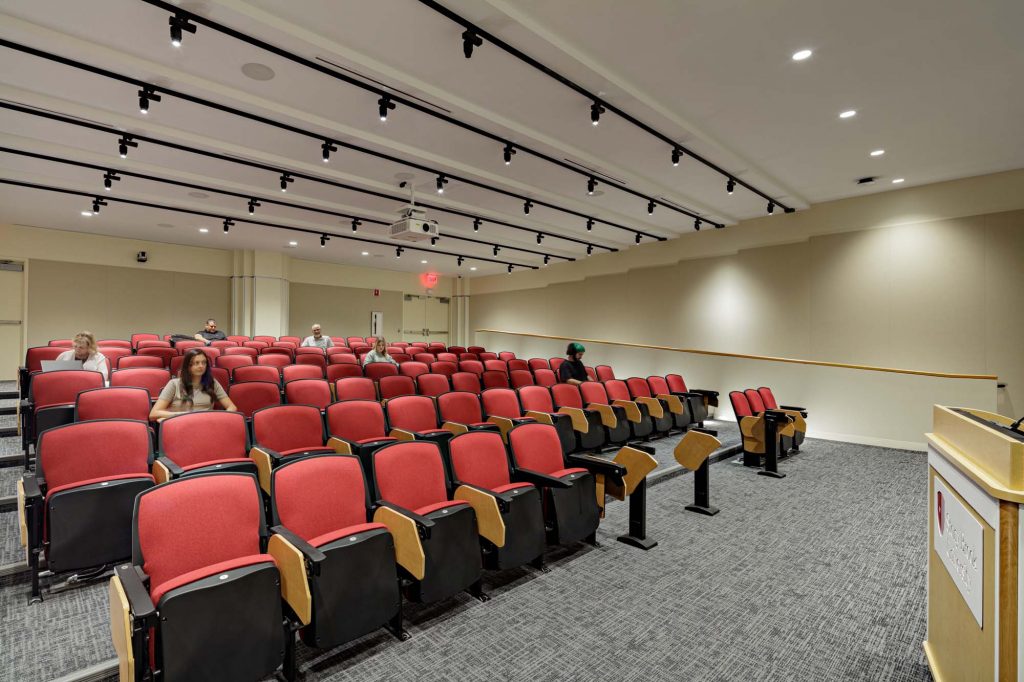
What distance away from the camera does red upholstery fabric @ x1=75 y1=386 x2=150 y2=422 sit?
12.4 ft

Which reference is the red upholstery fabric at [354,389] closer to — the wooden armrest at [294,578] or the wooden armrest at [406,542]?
the wooden armrest at [406,542]

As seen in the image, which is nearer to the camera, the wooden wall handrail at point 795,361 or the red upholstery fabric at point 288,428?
the red upholstery fabric at point 288,428

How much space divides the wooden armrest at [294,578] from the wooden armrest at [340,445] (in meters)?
1.41

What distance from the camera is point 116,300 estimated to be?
38.1ft

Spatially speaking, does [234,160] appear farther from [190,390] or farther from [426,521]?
[426,521]

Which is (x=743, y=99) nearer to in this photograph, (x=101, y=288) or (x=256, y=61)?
(x=256, y=61)

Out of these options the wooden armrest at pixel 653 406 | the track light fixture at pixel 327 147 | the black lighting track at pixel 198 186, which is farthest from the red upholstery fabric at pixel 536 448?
the black lighting track at pixel 198 186

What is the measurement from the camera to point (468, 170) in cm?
705

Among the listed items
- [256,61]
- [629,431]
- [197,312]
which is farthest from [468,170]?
[197,312]

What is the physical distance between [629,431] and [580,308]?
770cm

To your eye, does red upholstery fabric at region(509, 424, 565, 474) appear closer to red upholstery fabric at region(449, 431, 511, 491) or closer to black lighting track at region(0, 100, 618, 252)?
red upholstery fabric at region(449, 431, 511, 491)

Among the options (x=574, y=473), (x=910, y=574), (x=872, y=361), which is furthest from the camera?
(x=872, y=361)

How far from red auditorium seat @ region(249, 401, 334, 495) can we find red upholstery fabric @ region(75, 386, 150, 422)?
101 centimetres

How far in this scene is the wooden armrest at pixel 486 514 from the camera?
277cm
